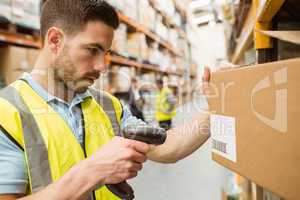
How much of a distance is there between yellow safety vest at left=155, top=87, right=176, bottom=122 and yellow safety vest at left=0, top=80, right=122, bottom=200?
4568mm

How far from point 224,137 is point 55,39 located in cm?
69

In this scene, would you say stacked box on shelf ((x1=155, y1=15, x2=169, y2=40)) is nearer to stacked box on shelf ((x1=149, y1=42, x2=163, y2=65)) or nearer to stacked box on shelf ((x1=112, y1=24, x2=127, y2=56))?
stacked box on shelf ((x1=149, y1=42, x2=163, y2=65))

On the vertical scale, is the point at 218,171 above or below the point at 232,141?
below

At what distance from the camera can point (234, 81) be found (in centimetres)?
74

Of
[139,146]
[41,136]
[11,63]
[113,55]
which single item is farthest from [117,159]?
[113,55]

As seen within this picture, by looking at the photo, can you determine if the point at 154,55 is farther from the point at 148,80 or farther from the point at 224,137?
the point at 224,137

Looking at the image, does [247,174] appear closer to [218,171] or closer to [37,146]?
[37,146]

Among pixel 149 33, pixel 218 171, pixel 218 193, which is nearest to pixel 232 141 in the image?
pixel 218 193

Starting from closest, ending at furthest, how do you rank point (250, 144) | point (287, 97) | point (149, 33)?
point (287, 97) → point (250, 144) → point (149, 33)

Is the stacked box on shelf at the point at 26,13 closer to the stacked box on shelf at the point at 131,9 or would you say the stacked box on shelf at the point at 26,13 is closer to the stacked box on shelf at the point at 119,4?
the stacked box on shelf at the point at 119,4

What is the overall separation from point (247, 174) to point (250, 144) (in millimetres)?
72

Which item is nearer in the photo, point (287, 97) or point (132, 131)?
point (287, 97)

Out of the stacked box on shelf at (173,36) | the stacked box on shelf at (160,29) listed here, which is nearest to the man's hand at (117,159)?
the stacked box on shelf at (160,29)

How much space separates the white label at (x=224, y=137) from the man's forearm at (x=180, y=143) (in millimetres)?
298
